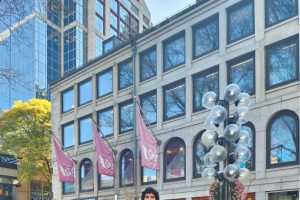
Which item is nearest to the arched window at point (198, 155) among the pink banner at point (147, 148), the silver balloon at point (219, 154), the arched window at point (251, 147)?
the pink banner at point (147, 148)

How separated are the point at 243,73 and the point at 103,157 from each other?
949 centimetres

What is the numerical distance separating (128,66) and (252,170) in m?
11.2

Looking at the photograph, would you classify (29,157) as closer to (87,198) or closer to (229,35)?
(87,198)

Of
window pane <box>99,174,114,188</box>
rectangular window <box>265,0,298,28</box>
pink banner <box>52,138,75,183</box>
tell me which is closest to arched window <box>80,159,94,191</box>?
window pane <box>99,174,114,188</box>

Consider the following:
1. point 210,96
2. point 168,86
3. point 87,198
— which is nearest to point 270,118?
point 168,86

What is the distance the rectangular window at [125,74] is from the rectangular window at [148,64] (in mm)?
994

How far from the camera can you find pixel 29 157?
37875 mm

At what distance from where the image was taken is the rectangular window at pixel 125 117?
27.2 metres

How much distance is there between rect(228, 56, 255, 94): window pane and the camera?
19719 millimetres

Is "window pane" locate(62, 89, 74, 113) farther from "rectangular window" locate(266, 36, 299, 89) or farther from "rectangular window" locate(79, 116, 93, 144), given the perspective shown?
"rectangular window" locate(266, 36, 299, 89)

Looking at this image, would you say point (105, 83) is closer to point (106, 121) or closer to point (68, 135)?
point (106, 121)

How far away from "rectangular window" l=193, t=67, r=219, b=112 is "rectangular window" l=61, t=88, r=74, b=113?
12.9m

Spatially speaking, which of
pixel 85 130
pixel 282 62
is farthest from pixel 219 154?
A: pixel 85 130

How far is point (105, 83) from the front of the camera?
97.2 ft
